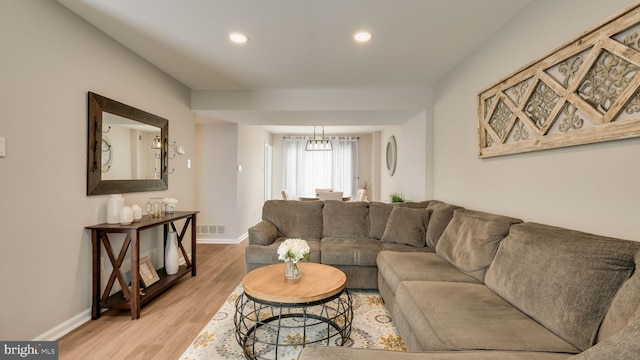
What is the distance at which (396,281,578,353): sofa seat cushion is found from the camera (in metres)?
1.26

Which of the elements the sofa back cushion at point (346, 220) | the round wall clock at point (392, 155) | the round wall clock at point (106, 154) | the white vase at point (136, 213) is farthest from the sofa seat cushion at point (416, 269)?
the round wall clock at point (392, 155)

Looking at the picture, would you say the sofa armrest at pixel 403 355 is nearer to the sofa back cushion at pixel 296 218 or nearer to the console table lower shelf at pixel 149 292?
the console table lower shelf at pixel 149 292

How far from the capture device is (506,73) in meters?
2.34

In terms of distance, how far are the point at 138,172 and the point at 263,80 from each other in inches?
70.6

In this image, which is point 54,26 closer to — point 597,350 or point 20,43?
point 20,43

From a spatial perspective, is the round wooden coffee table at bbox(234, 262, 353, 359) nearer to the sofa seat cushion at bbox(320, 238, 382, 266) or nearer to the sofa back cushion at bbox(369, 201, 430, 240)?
the sofa seat cushion at bbox(320, 238, 382, 266)

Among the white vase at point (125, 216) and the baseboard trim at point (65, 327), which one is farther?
the white vase at point (125, 216)

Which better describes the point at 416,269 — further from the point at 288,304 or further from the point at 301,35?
the point at 301,35

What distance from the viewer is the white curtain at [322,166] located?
7996mm

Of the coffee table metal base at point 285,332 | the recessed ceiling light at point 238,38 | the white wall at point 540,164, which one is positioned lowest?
the coffee table metal base at point 285,332

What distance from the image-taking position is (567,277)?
132cm

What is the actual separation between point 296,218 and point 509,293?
2.38m

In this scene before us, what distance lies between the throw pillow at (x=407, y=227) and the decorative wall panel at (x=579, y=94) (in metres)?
1.09

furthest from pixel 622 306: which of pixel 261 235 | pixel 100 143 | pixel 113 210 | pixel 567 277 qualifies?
pixel 100 143
